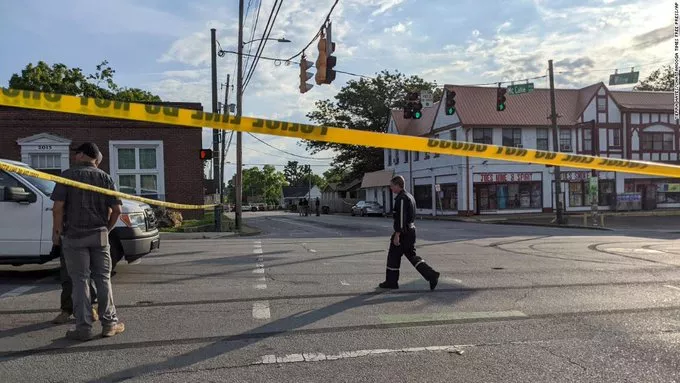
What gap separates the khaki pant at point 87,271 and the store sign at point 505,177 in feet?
113

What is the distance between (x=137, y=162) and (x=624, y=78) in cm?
2210

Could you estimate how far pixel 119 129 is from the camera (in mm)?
25000

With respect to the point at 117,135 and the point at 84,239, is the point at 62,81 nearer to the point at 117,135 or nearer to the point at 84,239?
the point at 117,135

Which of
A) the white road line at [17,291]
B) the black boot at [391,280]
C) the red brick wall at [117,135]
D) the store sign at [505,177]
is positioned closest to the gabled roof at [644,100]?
the store sign at [505,177]

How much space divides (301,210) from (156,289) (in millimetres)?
38663

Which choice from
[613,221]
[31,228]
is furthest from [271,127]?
[613,221]

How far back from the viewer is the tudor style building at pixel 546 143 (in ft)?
124

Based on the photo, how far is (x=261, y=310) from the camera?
640cm

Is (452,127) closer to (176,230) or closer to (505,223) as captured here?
(505,223)

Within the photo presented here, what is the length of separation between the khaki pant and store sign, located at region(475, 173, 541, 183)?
3450cm

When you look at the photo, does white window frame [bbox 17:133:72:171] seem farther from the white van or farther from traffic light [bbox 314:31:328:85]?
the white van

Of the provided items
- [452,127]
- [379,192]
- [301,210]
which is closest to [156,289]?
[452,127]

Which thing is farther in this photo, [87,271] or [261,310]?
[261,310]

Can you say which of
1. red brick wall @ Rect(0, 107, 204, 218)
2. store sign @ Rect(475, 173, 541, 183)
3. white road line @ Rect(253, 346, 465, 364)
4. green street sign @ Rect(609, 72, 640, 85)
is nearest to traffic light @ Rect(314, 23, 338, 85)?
red brick wall @ Rect(0, 107, 204, 218)
